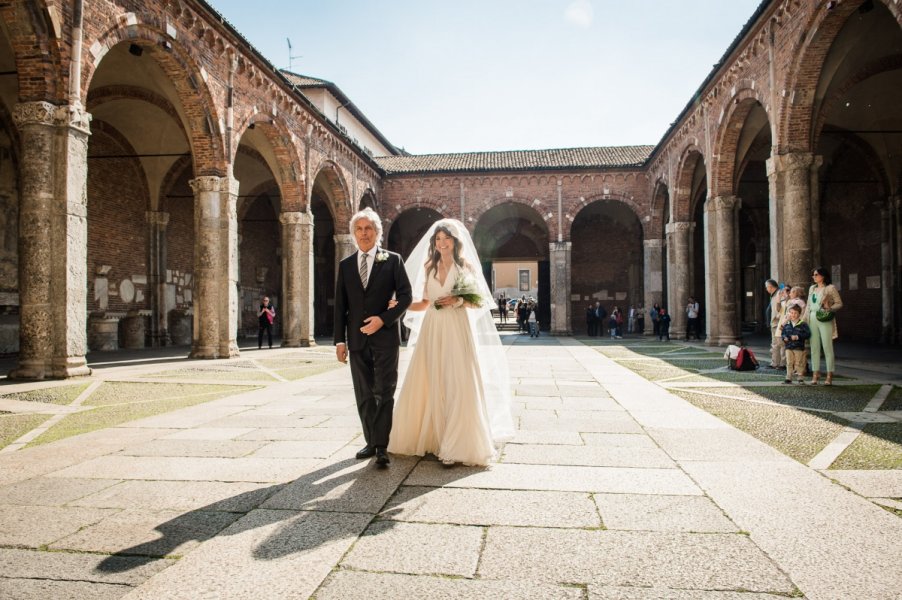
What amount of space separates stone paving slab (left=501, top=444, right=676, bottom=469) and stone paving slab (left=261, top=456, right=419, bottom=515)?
812 mm

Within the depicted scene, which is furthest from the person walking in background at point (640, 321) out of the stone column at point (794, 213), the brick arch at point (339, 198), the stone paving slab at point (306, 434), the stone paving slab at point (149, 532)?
the stone paving slab at point (149, 532)

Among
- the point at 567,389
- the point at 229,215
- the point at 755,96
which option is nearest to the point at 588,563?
the point at 567,389

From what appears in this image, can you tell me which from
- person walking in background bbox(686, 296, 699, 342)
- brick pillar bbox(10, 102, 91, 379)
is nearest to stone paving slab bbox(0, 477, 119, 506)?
brick pillar bbox(10, 102, 91, 379)

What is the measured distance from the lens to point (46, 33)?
827cm

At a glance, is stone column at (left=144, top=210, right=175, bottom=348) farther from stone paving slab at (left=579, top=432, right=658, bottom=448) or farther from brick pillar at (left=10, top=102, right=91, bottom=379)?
stone paving slab at (left=579, top=432, right=658, bottom=448)

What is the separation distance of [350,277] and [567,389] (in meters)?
4.51

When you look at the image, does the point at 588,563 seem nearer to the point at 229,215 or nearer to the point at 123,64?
the point at 229,215

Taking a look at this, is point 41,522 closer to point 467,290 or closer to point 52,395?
point 467,290

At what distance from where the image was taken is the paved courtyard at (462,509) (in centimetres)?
217

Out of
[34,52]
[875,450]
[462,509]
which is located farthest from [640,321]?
[462,509]

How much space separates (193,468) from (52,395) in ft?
15.2

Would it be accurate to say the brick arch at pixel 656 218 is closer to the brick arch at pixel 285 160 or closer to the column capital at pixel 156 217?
the brick arch at pixel 285 160

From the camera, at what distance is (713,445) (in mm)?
4406

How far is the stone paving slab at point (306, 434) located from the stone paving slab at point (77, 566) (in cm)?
227
